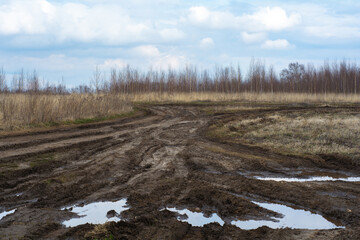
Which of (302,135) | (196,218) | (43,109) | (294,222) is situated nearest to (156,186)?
(196,218)

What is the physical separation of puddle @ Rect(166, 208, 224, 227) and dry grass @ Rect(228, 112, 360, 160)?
7401mm

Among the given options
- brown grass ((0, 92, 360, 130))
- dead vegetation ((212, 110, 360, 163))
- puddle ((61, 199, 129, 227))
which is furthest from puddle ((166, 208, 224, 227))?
brown grass ((0, 92, 360, 130))

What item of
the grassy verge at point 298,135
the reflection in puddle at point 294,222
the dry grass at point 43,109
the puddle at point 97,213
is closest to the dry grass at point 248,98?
the dry grass at point 43,109

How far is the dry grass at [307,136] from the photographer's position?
510 inches

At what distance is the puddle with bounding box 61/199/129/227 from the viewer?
574cm

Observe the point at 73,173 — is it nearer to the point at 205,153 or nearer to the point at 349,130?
the point at 205,153

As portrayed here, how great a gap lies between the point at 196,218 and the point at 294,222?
164cm

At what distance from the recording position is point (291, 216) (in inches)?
243

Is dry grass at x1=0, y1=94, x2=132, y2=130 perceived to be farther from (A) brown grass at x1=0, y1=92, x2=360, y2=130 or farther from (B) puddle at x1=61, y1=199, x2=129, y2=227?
(B) puddle at x1=61, y1=199, x2=129, y2=227

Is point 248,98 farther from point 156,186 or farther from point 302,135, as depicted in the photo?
point 156,186

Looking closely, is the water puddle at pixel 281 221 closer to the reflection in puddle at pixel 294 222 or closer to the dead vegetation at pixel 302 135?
the reflection in puddle at pixel 294 222

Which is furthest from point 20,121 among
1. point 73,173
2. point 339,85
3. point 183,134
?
point 339,85

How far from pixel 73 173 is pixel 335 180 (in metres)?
6.62

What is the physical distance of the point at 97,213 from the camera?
6164 millimetres
